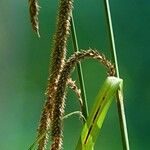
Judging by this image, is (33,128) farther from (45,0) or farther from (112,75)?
(112,75)

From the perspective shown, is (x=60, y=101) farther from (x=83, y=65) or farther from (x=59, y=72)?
(x=83, y=65)

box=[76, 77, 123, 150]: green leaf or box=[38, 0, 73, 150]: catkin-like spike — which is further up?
box=[38, 0, 73, 150]: catkin-like spike

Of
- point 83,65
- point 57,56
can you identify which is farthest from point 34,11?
point 83,65

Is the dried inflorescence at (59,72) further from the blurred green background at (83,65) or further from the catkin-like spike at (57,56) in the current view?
the blurred green background at (83,65)

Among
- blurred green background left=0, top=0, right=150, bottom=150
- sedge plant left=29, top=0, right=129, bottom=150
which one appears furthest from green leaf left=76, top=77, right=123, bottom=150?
blurred green background left=0, top=0, right=150, bottom=150

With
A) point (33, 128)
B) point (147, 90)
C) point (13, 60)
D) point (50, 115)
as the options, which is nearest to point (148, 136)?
point (147, 90)

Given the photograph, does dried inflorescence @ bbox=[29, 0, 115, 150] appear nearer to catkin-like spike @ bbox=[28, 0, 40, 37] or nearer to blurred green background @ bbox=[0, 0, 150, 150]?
catkin-like spike @ bbox=[28, 0, 40, 37]
